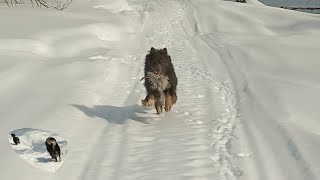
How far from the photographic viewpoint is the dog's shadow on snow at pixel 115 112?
24.1ft

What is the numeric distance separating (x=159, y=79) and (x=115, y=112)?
1220 mm

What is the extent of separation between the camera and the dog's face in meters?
6.94

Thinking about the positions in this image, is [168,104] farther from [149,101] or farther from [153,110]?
[153,110]

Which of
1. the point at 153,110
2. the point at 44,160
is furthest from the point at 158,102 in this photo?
the point at 44,160

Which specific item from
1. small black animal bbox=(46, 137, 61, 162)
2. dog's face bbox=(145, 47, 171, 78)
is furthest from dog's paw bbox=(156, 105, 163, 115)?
small black animal bbox=(46, 137, 61, 162)

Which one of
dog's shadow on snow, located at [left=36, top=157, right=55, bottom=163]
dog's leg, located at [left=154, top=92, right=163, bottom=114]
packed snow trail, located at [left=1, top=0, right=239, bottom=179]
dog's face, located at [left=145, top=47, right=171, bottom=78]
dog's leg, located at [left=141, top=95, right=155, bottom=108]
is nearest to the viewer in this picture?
dog's shadow on snow, located at [left=36, top=157, right=55, bottom=163]

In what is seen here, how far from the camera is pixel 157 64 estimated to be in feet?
22.8

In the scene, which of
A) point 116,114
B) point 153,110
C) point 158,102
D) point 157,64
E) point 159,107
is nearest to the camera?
point 157,64

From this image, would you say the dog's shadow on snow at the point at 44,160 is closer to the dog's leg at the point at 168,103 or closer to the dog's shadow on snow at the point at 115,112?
the dog's shadow on snow at the point at 115,112

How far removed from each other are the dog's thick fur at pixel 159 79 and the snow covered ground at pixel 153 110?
13.6 inches

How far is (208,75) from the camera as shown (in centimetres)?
1041

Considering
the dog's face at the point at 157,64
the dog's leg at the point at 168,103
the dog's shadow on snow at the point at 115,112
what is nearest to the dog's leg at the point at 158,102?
the dog's leg at the point at 168,103

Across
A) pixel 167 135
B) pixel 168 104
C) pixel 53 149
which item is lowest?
pixel 167 135

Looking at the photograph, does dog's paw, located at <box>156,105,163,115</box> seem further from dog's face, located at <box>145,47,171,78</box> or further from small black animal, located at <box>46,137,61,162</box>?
small black animal, located at <box>46,137,61,162</box>
